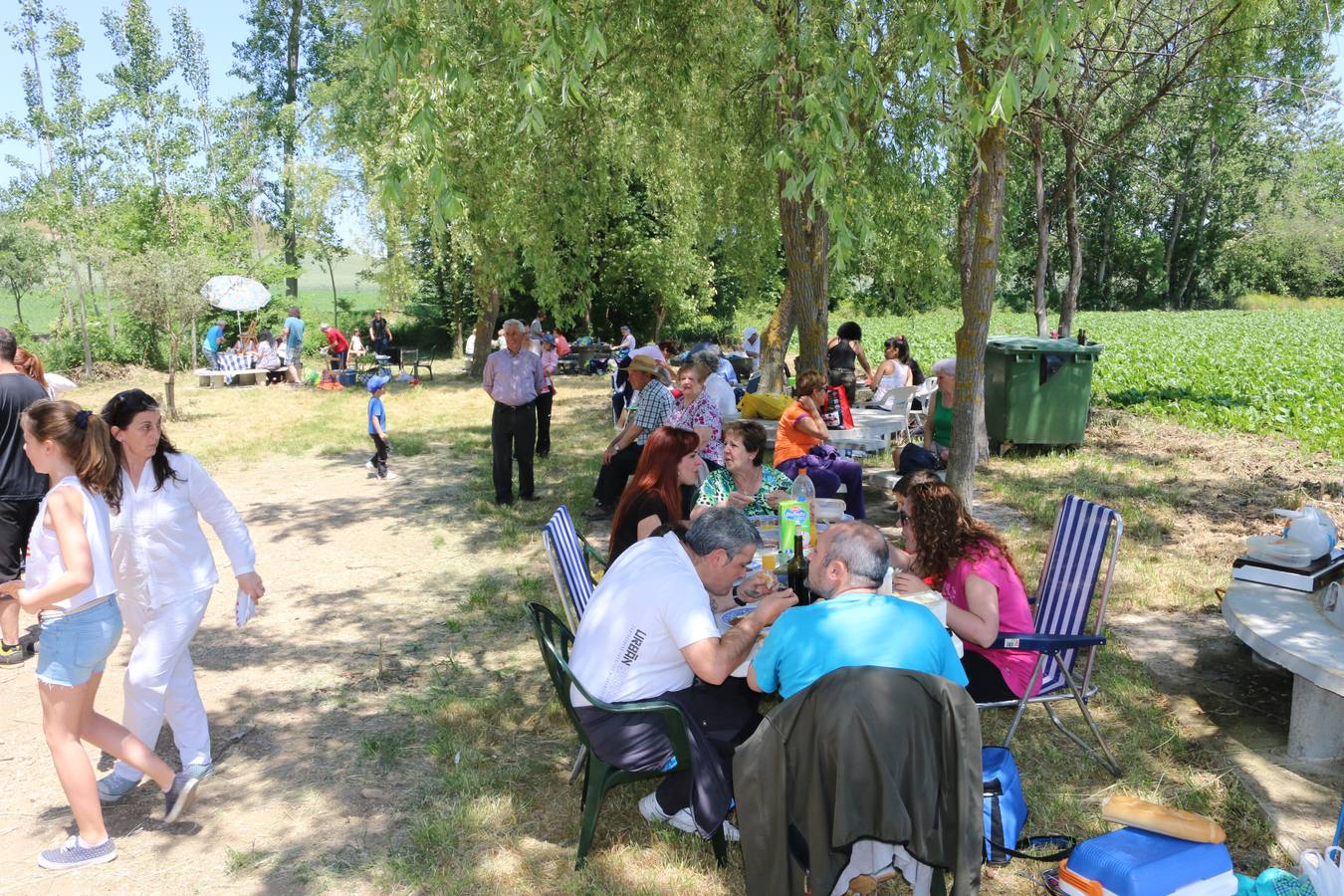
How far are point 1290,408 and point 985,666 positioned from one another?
11021mm

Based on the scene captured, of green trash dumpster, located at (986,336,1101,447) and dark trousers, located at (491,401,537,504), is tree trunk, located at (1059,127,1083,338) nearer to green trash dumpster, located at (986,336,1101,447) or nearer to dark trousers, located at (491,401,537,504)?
green trash dumpster, located at (986,336,1101,447)

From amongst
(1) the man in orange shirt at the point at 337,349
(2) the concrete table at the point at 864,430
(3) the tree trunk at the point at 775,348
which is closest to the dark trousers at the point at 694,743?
(2) the concrete table at the point at 864,430

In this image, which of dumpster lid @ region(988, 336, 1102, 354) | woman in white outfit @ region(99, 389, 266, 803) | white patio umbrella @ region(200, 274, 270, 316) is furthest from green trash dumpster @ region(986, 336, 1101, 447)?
white patio umbrella @ region(200, 274, 270, 316)

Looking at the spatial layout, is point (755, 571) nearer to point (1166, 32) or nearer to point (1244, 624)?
point (1244, 624)

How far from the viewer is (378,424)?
1041 centimetres

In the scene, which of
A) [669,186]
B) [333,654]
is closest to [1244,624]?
[333,654]

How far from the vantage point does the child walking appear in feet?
11.0

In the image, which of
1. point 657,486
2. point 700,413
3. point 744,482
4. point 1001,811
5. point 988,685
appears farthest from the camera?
point 700,413

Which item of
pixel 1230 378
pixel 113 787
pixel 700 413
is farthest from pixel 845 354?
pixel 113 787

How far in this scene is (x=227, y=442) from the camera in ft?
42.8

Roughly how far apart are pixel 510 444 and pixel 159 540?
19.0ft

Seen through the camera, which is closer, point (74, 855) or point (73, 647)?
point (73, 647)

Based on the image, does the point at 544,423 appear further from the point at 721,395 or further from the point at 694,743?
the point at 694,743

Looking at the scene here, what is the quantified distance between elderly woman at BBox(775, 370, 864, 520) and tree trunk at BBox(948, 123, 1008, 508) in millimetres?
854
